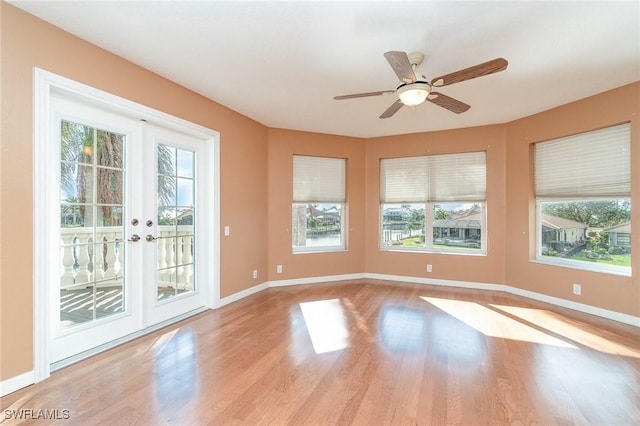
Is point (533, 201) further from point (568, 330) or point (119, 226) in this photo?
point (119, 226)

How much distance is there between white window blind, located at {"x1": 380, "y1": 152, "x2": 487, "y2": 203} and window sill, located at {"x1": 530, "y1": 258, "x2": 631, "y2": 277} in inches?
48.3

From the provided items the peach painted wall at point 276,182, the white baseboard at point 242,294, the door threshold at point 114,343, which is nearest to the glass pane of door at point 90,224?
the door threshold at point 114,343

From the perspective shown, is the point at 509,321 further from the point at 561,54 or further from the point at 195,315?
the point at 195,315

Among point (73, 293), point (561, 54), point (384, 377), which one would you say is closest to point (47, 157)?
point (73, 293)

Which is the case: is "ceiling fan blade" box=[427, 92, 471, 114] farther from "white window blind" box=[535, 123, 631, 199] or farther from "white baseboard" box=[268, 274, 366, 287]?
"white baseboard" box=[268, 274, 366, 287]

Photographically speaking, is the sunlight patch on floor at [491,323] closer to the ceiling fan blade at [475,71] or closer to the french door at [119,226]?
the ceiling fan blade at [475,71]

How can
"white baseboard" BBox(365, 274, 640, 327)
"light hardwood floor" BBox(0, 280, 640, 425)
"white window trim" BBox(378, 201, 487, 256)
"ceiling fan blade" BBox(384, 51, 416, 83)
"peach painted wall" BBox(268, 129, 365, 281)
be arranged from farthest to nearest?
1. "peach painted wall" BBox(268, 129, 365, 281)
2. "white window trim" BBox(378, 201, 487, 256)
3. "white baseboard" BBox(365, 274, 640, 327)
4. "ceiling fan blade" BBox(384, 51, 416, 83)
5. "light hardwood floor" BBox(0, 280, 640, 425)

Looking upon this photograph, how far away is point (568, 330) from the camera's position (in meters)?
3.07

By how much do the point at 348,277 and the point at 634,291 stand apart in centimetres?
359

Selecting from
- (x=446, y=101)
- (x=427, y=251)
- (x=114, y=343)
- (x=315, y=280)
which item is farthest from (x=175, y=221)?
(x=427, y=251)

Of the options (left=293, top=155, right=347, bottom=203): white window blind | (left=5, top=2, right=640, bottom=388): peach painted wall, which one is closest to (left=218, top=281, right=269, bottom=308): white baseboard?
(left=5, top=2, right=640, bottom=388): peach painted wall

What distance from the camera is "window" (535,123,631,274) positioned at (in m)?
3.41

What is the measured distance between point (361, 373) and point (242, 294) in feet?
8.08

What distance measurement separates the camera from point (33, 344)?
2098mm
